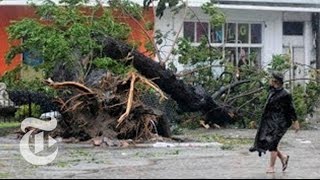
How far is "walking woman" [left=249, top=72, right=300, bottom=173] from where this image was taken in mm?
12117

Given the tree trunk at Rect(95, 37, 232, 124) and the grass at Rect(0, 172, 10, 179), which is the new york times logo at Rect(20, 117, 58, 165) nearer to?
the grass at Rect(0, 172, 10, 179)

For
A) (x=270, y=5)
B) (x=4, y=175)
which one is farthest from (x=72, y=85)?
(x=270, y=5)

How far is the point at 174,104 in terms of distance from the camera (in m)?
20.9

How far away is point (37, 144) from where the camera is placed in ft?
52.9

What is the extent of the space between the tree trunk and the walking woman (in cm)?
710

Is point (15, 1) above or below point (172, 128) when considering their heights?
above

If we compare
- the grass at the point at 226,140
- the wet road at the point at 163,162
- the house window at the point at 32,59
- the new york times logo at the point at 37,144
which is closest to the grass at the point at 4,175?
the wet road at the point at 163,162

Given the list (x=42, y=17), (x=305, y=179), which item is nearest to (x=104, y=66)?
(x=42, y=17)

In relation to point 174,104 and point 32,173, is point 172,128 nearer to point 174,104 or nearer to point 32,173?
point 174,104

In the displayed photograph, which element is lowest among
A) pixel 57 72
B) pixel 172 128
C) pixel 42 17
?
pixel 172 128

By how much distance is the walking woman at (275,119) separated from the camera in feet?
39.8

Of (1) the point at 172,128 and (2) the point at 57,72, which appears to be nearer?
(2) the point at 57,72

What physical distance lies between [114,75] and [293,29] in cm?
1505

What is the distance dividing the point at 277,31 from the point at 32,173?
20537 millimetres
